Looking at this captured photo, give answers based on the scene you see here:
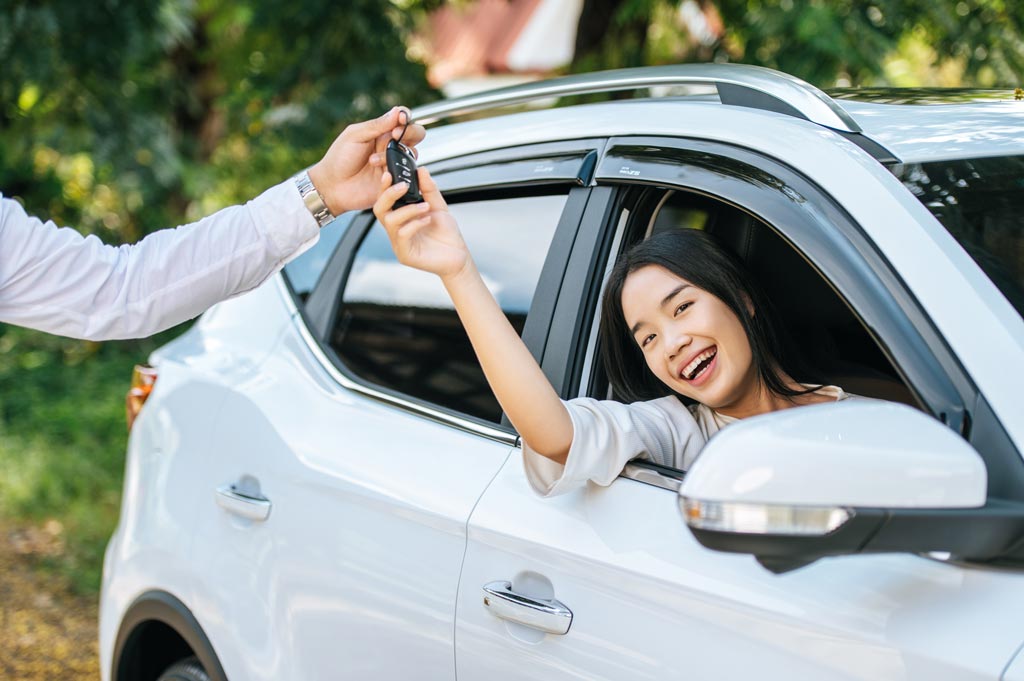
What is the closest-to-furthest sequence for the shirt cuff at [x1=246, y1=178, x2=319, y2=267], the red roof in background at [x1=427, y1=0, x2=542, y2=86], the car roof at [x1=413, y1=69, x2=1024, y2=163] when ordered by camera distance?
the car roof at [x1=413, y1=69, x2=1024, y2=163]
the shirt cuff at [x1=246, y1=178, x2=319, y2=267]
the red roof in background at [x1=427, y1=0, x2=542, y2=86]

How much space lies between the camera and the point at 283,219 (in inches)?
89.4

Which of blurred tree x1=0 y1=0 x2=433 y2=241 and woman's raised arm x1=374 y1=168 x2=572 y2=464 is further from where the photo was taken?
blurred tree x1=0 y1=0 x2=433 y2=241

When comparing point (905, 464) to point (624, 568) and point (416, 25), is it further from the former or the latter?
point (416, 25)

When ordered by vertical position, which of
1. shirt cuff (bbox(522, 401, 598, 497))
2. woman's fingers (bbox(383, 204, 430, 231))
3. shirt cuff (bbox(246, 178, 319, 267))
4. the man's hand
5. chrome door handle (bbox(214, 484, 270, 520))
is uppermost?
the man's hand

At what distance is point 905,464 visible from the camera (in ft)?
4.37

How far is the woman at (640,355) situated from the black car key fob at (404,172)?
0.8 inches

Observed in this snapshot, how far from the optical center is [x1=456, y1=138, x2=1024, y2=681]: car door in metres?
1.43

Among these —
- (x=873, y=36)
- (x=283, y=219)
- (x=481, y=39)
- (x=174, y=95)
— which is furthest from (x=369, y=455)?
(x=481, y=39)

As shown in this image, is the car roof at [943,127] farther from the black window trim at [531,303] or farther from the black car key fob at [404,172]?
the black car key fob at [404,172]

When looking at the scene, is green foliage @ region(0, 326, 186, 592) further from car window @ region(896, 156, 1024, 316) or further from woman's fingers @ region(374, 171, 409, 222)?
car window @ region(896, 156, 1024, 316)

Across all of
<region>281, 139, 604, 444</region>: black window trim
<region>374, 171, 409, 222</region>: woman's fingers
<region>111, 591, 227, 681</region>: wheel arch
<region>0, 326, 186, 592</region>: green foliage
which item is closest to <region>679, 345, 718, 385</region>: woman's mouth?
<region>281, 139, 604, 444</region>: black window trim

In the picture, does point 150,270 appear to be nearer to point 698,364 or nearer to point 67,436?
point 698,364

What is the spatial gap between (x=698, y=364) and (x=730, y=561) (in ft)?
1.69

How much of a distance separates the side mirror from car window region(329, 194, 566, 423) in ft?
2.77
